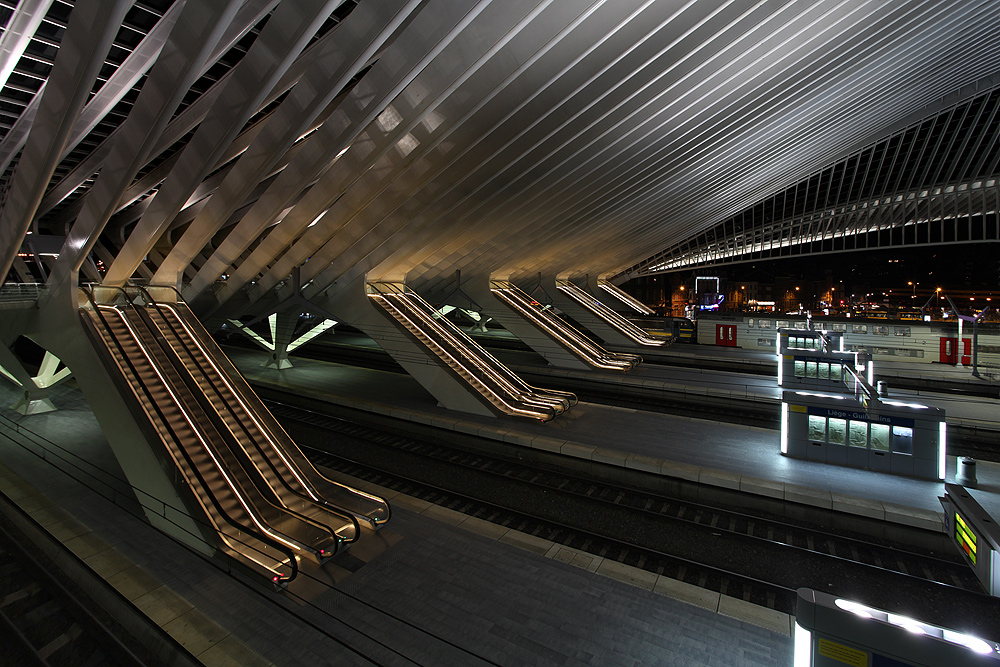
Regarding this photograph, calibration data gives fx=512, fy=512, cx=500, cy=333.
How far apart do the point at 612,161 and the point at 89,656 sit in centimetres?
1220

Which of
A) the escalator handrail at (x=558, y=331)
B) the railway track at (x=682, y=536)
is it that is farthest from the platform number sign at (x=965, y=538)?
the escalator handrail at (x=558, y=331)

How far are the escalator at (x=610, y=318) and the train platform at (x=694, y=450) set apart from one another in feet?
33.6

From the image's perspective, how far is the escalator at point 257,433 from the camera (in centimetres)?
729

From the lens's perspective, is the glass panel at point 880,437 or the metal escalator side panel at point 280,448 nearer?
the metal escalator side panel at point 280,448

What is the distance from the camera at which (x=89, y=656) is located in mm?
4801

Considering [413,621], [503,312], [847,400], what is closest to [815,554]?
[847,400]

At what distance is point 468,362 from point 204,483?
822 centimetres

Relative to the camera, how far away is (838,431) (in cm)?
949

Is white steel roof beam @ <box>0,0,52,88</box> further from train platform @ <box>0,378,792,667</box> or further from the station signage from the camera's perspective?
the station signage

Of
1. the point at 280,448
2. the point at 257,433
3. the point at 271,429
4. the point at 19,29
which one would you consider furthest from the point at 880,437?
the point at 19,29

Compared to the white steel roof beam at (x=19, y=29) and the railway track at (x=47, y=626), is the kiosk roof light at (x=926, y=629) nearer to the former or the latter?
the railway track at (x=47, y=626)

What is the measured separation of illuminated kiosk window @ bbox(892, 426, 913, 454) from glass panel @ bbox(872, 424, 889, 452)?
99mm

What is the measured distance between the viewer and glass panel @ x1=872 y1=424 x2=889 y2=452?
9.06m

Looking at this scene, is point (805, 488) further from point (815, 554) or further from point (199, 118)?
point (199, 118)
